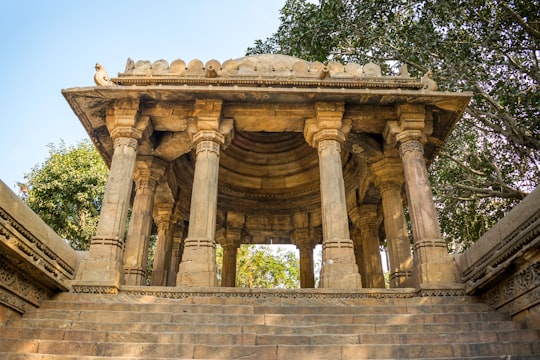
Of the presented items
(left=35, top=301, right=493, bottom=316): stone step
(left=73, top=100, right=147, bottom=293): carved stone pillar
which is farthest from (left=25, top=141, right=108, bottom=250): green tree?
(left=35, top=301, right=493, bottom=316): stone step

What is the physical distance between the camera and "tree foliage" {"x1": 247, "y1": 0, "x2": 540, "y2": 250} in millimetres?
15547

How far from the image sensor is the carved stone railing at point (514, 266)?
6840 mm

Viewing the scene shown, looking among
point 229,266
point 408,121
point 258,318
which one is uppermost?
point 408,121

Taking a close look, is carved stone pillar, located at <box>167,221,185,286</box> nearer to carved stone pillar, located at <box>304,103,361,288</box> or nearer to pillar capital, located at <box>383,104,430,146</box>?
carved stone pillar, located at <box>304,103,361,288</box>

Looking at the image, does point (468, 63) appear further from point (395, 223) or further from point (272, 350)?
point (272, 350)

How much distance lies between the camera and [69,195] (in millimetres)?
24062

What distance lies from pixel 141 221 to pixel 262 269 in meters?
25.7

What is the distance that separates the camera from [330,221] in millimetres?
10102

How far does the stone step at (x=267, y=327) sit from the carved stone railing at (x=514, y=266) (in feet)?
1.49

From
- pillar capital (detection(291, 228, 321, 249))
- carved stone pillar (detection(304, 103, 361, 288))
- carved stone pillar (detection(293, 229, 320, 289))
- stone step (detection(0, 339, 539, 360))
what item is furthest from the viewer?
pillar capital (detection(291, 228, 321, 249))

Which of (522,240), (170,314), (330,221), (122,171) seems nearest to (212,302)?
(170,314)

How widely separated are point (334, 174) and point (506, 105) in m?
9.33

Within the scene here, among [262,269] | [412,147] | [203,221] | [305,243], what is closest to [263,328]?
[203,221]

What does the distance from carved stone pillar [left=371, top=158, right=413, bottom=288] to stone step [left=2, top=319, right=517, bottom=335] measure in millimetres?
4872
